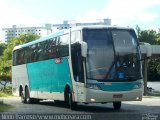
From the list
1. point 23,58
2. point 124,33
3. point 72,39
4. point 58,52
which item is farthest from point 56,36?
point 23,58

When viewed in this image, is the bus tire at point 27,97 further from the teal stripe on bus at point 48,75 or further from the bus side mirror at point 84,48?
the bus side mirror at point 84,48

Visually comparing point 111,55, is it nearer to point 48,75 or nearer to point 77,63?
point 77,63

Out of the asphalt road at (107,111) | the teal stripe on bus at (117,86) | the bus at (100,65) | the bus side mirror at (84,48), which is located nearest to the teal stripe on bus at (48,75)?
the bus at (100,65)

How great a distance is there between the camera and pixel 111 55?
18.8m

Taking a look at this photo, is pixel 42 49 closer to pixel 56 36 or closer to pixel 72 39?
pixel 56 36

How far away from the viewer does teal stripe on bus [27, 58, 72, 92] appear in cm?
2122

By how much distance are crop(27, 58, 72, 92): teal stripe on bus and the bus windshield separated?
205cm

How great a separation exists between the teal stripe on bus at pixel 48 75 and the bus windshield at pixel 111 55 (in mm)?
2051

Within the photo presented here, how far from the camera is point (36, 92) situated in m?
27.1

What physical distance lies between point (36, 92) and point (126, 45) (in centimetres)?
926

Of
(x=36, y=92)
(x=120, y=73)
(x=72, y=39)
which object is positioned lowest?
(x=36, y=92)

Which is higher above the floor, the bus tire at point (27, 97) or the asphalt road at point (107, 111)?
the asphalt road at point (107, 111)

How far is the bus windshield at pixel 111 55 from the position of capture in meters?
18.7

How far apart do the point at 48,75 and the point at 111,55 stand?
623 cm
